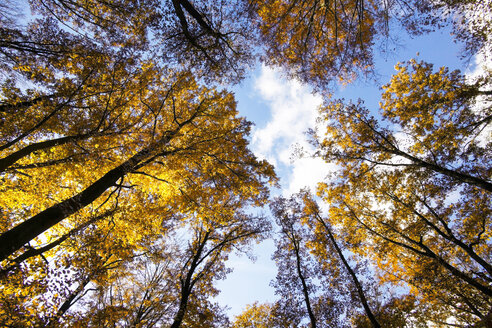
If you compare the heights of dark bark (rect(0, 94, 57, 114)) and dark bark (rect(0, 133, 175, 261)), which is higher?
dark bark (rect(0, 94, 57, 114))

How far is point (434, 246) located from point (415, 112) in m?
7.42

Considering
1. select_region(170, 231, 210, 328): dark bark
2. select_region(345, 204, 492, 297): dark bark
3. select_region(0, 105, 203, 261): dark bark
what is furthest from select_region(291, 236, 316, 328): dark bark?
select_region(0, 105, 203, 261): dark bark

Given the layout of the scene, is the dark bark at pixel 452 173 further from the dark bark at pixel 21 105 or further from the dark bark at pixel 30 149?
the dark bark at pixel 21 105

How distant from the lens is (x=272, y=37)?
223 inches

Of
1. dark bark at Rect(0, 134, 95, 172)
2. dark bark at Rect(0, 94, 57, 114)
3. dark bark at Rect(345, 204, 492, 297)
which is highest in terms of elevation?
dark bark at Rect(0, 94, 57, 114)

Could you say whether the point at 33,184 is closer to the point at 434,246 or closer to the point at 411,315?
the point at 434,246

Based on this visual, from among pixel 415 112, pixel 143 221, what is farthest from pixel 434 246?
pixel 143 221

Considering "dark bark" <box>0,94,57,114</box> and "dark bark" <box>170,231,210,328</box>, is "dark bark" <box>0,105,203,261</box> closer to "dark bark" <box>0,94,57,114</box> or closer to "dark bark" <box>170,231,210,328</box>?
"dark bark" <box>0,94,57,114</box>

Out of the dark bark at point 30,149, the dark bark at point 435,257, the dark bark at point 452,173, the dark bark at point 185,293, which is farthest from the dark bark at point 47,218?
the dark bark at point 435,257

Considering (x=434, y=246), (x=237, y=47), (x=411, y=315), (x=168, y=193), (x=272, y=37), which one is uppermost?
(x=237, y=47)

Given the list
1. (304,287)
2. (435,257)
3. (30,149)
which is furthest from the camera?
(304,287)

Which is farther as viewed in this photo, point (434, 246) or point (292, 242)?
point (292, 242)

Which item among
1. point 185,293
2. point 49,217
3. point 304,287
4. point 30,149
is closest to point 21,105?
point 30,149

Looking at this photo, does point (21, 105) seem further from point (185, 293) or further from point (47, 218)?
point (185, 293)
